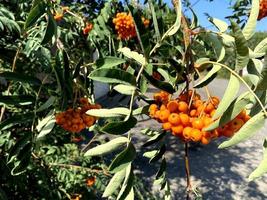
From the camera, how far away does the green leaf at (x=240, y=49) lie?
2.41ft

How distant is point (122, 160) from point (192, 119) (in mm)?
170

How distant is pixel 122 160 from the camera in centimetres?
85

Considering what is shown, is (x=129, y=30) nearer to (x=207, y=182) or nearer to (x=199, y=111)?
(x=199, y=111)

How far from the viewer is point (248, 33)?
84cm

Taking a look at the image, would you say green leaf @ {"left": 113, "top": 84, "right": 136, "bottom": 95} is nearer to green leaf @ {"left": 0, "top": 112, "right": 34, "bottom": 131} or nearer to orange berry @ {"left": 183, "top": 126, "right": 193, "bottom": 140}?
orange berry @ {"left": 183, "top": 126, "right": 193, "bottom": 140}

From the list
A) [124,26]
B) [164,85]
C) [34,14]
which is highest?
[34,14]

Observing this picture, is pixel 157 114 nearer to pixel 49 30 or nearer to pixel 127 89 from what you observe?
pixel 127 89

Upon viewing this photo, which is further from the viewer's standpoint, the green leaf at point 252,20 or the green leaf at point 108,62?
the green leaf at point 108,62

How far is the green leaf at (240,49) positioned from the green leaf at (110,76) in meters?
0.22

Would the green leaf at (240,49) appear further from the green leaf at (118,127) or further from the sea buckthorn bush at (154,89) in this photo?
the green leaf at (118,127)

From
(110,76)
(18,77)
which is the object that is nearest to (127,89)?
(110,76)

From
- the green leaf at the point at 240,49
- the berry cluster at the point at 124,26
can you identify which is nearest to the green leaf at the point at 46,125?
the green leaf at the point at 240,49

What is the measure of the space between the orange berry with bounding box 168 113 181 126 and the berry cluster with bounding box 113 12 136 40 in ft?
4.60

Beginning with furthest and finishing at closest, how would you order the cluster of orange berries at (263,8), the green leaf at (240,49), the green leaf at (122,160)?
the cluster of orange berries at (263,8), the green leaf at (122,160), the green leaf at (240,49)
